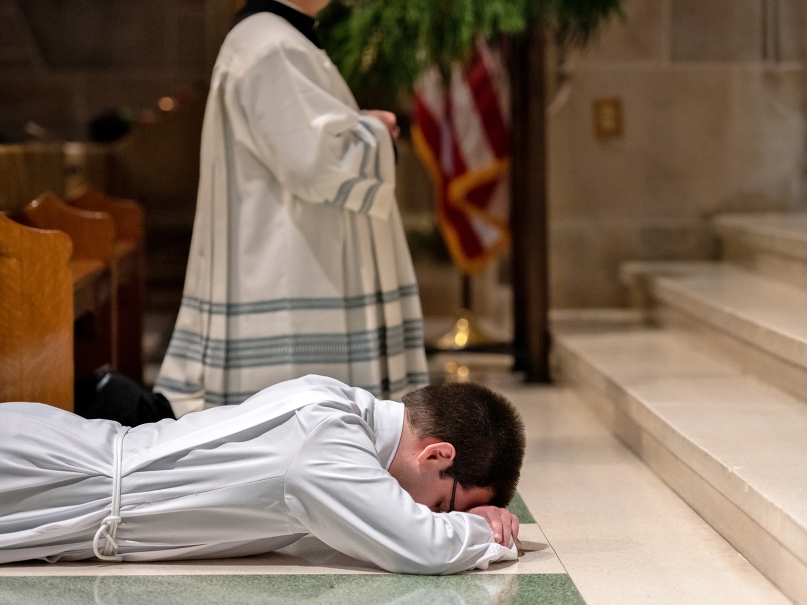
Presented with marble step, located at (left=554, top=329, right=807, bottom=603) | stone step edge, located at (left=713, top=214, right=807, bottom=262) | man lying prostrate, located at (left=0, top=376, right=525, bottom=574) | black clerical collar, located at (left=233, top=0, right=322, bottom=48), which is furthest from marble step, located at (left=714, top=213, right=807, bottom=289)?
man lying prostrate, located at (left=0, top=376, right=525, bottom=574)

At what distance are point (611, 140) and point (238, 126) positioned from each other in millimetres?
3315

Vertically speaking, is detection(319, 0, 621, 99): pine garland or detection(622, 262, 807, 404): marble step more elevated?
detection(319, 0, 621, 99): pine garland

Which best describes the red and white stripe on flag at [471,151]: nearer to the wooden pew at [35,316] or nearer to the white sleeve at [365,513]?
the wooden pew at [35,316]

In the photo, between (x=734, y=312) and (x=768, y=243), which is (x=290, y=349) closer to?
(x=734, y=312)

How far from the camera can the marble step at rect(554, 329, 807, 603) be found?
257 centimetres

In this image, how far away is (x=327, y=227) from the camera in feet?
12.2

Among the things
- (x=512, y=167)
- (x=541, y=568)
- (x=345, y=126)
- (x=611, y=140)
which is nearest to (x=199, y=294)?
(x=345, y=126)

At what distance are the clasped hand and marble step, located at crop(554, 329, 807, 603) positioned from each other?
0.53 meters

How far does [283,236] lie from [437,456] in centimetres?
145

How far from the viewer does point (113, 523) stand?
2.52m

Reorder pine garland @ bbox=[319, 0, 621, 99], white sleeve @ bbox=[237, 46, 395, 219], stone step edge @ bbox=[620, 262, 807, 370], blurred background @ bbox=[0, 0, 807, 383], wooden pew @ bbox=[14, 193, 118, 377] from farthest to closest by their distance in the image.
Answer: blurred background @ bbox=[0, 0, 807, 383]
pine garland @ bbox=[319, 0, 621, 99]
wooden pew @ bbox=[14, 193, 118, 377]
stone step edge @ bbox=[620, 262, 807, 370]
white sleeve @ bbox=[237, 46, 395, 219]

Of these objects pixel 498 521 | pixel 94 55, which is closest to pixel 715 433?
pixel 498 521

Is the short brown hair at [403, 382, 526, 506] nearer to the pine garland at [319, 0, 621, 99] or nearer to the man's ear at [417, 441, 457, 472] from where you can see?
the man's ear at [417, 441, 457, 472]

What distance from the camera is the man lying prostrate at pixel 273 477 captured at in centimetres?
237
